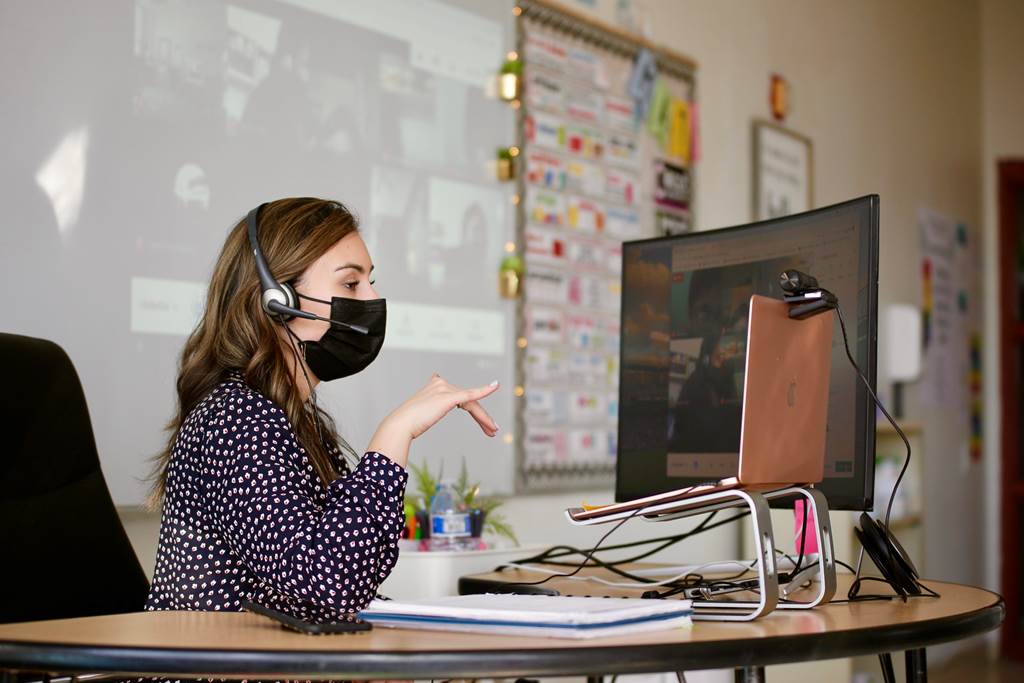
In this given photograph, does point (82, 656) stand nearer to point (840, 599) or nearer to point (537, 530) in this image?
point (840, 599)

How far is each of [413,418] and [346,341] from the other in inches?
11.7

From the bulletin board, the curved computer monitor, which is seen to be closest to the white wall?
the bulletin board

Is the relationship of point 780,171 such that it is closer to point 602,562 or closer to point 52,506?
point 602,562

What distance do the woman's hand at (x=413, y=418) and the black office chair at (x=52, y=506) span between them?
1.77ft

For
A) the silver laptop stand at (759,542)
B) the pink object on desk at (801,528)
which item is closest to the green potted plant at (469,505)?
the pink object on desk at (801,528)

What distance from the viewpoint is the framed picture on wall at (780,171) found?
13.4ft

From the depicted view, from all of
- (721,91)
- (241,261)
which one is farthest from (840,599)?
(721,91)

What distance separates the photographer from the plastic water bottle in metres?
2.08

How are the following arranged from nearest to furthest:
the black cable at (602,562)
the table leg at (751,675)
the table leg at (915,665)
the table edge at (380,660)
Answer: the table edge at (380,660) < the table leg at (751,675) < the table leg at (915,665) < the black cable at (602,562)

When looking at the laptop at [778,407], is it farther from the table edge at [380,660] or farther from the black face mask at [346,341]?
the black face mask at [346,341]

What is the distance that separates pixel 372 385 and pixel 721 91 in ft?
6.36

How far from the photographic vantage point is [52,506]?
1.56 meters

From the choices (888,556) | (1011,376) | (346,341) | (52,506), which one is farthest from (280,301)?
(1011,376)

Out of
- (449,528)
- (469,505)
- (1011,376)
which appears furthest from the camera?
(1011,376)
